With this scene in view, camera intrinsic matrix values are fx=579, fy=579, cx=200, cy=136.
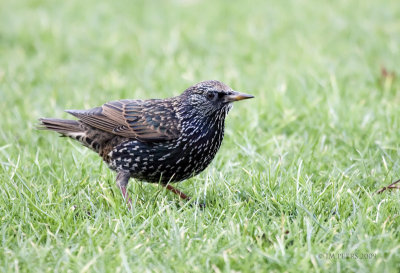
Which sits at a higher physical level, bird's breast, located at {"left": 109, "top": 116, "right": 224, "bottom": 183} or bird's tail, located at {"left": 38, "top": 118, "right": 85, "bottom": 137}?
bird's tail, located at {"left": 38, "top": 118, "right": 85, "bottom": 137}

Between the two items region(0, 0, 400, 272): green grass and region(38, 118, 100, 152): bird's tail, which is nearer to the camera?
region(0, 0, 400, 272): green grass

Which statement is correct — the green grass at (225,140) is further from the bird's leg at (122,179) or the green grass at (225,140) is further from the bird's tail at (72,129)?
the bird's tail at (72,129)

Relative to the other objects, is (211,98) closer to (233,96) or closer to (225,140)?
(233,96)

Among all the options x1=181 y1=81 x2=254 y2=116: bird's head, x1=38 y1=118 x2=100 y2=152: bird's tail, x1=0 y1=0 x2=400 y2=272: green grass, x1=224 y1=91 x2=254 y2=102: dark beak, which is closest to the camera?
x1=0 y1=0 x2=400 y2=272: green grass

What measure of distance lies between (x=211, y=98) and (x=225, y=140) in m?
1.11

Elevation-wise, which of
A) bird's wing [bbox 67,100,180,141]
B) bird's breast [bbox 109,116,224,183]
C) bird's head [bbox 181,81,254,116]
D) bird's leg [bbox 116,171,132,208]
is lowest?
bird's leg [bbox 116,171,132,208]

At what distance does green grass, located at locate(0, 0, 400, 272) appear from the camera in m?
3.60

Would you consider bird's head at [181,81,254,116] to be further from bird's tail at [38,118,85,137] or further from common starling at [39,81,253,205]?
bird's tail at [38,118,85,137]

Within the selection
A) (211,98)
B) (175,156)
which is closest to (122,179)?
(175,156)

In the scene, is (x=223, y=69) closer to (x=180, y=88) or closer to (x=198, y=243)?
(x=180, y=88)

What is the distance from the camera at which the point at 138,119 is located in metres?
4.80

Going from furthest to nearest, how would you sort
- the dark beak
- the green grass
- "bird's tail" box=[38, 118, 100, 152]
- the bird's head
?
"bird's tail" box=[38, 118, 100, 152] → the bird's head → the dark beak → the green grass

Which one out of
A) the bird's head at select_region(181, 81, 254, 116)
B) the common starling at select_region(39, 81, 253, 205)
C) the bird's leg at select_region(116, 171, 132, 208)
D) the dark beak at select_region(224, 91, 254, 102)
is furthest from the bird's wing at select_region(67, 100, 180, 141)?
the dark beak at select_region(224, 91, 254, 102)

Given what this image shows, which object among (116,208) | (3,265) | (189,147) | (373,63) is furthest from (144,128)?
(373,63)
